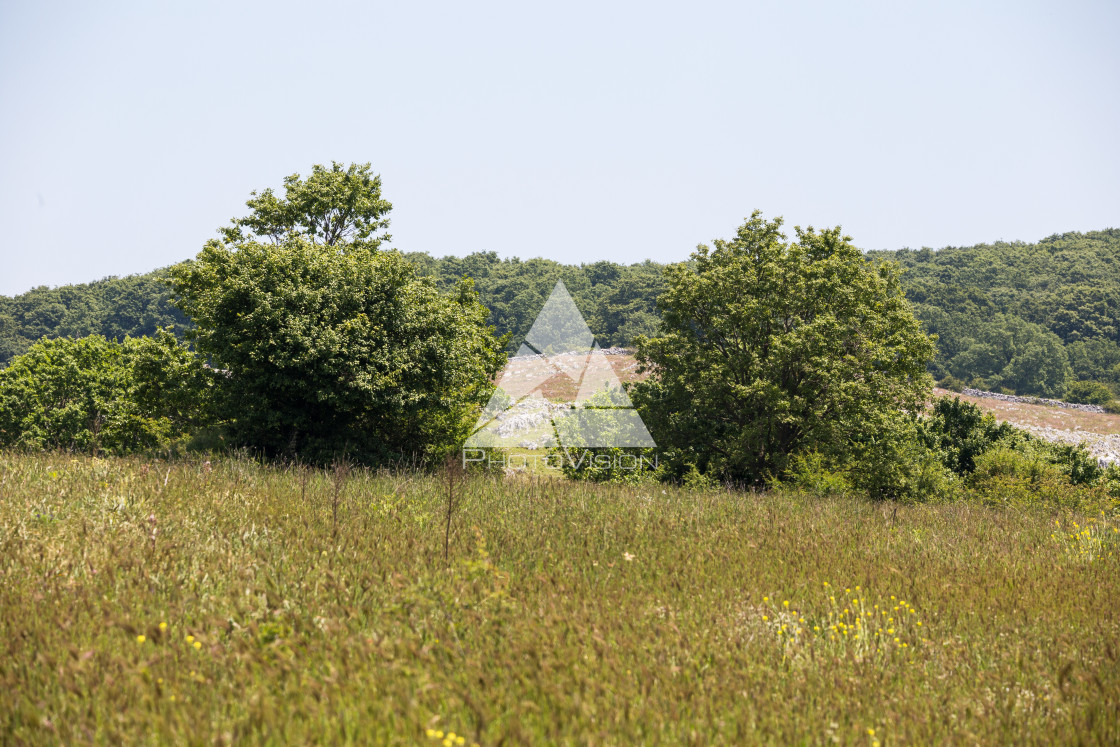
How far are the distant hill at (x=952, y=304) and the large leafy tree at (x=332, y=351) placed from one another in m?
86.3

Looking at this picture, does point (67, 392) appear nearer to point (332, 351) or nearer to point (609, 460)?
point (332, 351)

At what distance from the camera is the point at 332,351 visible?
53.1 feet

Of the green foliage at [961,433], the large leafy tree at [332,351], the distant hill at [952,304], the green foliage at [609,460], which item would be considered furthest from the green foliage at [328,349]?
the distant hill at [952,304]

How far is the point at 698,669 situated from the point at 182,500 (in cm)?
581

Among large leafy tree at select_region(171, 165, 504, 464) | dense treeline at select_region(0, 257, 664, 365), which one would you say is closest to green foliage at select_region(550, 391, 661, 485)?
large leafy tree at select_region(171, 165, 504, 464)

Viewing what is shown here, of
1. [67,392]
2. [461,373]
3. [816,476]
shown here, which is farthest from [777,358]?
[67,392]

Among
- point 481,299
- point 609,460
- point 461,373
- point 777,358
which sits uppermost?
point 481,299

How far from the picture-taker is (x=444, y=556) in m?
6.06

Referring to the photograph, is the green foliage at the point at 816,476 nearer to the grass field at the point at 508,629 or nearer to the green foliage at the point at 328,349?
the green foliage at the point at 328,349

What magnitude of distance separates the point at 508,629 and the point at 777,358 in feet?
67.3

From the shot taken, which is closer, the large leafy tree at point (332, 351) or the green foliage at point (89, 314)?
the large leafy tree at point (332, 351)

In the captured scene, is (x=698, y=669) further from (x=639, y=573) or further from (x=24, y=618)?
(x=24, y=618)

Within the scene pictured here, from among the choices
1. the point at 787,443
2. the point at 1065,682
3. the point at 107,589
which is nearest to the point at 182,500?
the point at 107,589

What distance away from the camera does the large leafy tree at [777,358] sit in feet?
76.1
